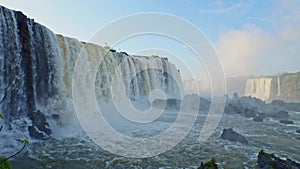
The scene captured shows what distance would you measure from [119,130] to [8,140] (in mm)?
6084

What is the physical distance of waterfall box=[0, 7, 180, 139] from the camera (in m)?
11.9

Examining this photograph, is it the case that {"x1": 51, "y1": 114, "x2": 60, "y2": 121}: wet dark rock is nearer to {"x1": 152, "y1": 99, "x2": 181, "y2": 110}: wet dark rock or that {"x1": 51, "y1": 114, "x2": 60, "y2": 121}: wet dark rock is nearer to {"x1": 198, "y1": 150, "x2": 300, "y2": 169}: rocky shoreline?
{"x1": 198, "y1": 150, "x2": 300, "y2": 169}: rocky shoreline

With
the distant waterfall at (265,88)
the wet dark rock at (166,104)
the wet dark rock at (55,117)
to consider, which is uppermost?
the distant waterfall at (265,88)

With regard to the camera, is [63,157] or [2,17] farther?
[2,17]

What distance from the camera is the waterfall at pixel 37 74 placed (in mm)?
11898

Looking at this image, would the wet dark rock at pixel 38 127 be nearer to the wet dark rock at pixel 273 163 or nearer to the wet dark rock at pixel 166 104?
the wet dark rock at pixel 273 163

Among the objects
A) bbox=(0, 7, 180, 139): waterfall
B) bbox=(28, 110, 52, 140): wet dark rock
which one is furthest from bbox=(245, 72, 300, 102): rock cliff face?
bbox=(28, 110, 52, 140): wet dark rock

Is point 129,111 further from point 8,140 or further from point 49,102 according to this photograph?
point 8,140

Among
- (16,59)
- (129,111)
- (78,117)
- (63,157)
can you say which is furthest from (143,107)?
(63,157)

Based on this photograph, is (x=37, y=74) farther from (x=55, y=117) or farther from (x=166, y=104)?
(x=166, y=104)

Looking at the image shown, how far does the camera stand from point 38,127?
11570mm

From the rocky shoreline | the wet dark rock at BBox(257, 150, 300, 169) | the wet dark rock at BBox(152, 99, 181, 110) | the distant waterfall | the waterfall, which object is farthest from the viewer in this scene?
the distant waterfall

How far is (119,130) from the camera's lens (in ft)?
47.4

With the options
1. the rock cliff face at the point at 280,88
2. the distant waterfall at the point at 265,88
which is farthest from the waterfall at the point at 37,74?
the rock cliff face at the point at 280,88
